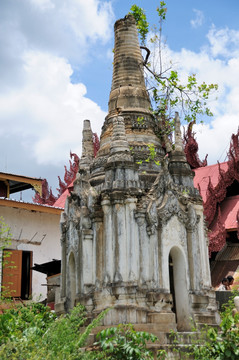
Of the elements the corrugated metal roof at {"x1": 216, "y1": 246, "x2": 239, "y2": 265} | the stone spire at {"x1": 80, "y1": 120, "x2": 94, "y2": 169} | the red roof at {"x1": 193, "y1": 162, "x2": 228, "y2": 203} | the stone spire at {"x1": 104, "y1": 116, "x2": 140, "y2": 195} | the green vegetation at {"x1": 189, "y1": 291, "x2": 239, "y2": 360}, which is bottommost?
the green vegetation at {"x1": 189, "y1": 291, "x2": 239, "y2": 360}

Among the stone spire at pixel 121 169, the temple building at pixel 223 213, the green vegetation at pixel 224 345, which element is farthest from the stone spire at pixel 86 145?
the green vegetation at pixel 224 345

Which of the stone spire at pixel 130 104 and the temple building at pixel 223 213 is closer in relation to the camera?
the stone spire at pixel 130 104

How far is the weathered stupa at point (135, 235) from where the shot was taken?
10.3m

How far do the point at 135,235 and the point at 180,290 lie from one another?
1.77 m

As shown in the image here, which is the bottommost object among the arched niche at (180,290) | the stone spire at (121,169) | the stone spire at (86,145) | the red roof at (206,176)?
the arched niche at (180,290)

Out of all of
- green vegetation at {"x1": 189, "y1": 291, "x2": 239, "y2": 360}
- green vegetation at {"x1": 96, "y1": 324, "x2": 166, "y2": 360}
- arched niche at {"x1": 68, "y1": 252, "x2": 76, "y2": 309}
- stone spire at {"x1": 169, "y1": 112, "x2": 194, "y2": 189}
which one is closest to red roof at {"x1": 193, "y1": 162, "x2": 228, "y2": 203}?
stone spire at {"x1": 169, "y1": 112, "x2": 194, "y2": 189}

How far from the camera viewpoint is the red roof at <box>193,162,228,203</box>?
21.5 m

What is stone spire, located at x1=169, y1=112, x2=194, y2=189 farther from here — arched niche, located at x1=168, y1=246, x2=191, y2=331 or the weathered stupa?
arched niche, located at x1=168, y1=246, x2=191, y2=331

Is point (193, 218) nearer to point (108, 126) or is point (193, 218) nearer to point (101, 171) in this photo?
point (101, 171)

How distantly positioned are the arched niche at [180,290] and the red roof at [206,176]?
9.44 m

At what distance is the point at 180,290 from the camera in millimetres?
11180

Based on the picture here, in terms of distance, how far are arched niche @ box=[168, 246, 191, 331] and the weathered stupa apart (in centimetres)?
2

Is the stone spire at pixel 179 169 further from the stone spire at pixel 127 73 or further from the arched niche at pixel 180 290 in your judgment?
the arched niche at pixel 180 290

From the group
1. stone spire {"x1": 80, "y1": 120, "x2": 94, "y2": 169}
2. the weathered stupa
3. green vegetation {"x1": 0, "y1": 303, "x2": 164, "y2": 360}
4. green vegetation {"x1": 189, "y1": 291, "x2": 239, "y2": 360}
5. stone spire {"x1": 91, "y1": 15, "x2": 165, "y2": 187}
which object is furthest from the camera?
stone spire {"x1": 80, "y1": 120, "x2": 94, "y2": 169}
